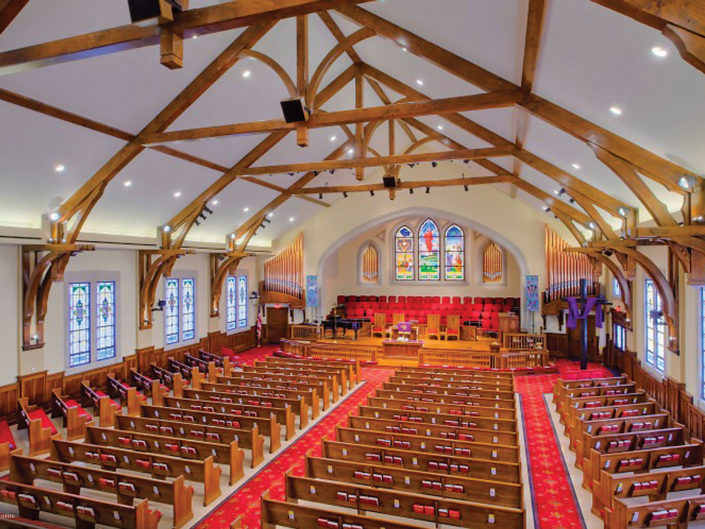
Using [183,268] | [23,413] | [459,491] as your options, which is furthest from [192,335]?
[459,491]

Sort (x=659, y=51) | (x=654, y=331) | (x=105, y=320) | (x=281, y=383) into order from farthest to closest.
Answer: (x=105, y=320) < (x=281, y=383) < (x=654, y=331) < (x=659, y=51)

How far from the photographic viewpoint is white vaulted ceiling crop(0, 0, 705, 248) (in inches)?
186

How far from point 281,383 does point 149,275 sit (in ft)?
16.0

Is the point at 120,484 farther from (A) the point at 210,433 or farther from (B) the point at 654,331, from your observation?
(B) the point at 654,331

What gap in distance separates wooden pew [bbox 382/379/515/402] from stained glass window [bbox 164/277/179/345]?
23.8 feet

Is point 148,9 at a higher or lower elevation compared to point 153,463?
higher

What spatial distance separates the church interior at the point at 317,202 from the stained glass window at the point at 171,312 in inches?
5.5

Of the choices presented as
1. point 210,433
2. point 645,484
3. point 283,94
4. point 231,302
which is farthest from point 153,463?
point 231,302

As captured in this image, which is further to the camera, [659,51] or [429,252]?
[429,252]

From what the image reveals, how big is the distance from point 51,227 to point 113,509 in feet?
20.3

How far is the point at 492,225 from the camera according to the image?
1647 centimetres

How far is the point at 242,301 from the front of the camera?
18.0 meters

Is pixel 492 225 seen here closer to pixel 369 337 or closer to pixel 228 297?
pixel 369 337

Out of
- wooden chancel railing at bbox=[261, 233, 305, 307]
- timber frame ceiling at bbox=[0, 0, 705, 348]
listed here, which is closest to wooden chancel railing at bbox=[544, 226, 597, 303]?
timber frame ceiling at bbox=[0, 0, 705, 348]
